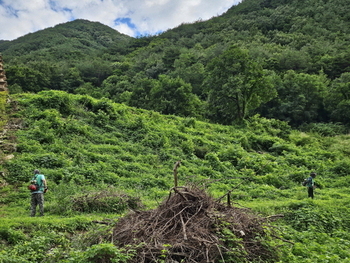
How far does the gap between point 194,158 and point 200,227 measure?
12.3m

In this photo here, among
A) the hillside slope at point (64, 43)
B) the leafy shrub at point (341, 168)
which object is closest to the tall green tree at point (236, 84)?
the leafy shrub at point (341, 168)

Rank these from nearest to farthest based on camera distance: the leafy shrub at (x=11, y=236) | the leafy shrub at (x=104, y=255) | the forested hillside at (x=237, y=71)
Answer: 1. the leafy shrub at (x=104, y=255)
2. the leafy shrub at (x=11, y=236)
3. the forested hillside at (x=237, y=71)

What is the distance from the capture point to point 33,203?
838cm

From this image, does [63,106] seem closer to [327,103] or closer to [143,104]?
[143,104]

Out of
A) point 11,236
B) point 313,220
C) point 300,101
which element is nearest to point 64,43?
point 300,101

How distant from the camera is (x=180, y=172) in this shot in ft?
49.3

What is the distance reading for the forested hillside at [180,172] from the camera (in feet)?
18.1

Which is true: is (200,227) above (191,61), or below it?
below

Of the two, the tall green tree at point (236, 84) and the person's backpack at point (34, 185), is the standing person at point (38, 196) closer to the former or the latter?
the person's backpack at point (34, 185)

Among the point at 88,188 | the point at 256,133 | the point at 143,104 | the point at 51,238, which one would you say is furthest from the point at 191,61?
the point at 51,238

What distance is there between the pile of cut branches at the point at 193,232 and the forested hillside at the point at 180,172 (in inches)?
1.0

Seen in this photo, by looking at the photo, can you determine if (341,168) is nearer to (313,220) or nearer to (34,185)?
(313,220)

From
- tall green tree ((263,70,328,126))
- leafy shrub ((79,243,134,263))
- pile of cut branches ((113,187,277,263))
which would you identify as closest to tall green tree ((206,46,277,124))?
tall green tree ((263,70,328,126))

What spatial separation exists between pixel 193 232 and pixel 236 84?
2189 cm
